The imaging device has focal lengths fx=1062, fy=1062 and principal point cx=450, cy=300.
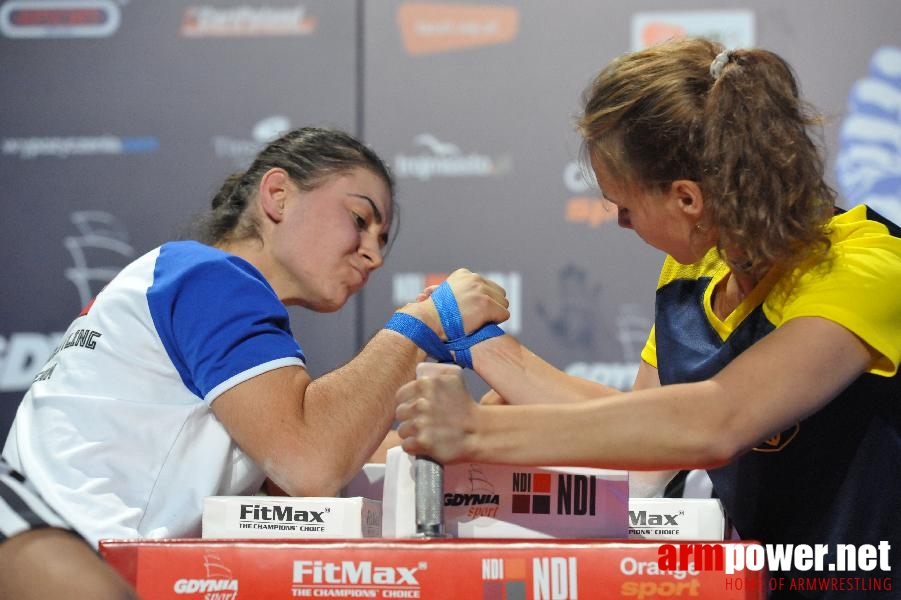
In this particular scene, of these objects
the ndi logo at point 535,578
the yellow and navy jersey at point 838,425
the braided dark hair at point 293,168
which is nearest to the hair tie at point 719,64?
the yellow and navy jersey at point 838,425

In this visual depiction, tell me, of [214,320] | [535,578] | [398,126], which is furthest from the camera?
[398,126]

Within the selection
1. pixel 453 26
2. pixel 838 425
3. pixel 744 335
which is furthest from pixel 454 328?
pixel 453 26

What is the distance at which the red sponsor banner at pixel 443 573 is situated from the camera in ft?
3.43

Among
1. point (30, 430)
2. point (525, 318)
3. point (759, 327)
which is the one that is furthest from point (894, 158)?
point (30, 430)

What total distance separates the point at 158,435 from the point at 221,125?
2.21 m

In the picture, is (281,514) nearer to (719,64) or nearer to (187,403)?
(187,403)

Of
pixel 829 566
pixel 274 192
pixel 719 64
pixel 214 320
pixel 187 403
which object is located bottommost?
pixel 829 566

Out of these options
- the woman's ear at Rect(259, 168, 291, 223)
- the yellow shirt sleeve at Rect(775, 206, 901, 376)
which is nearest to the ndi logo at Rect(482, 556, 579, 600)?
the yellow shirt sleeve at Rect(775, 206, 901, 376)

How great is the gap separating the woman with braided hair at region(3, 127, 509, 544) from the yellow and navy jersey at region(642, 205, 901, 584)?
499mm

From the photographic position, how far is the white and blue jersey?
57.7 inches

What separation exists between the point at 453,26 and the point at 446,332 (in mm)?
2019

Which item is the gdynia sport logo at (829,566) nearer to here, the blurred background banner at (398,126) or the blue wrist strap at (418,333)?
the blue wrist strap at (418,333)

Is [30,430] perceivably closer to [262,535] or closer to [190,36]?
[262,535]

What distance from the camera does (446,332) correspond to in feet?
5.67
